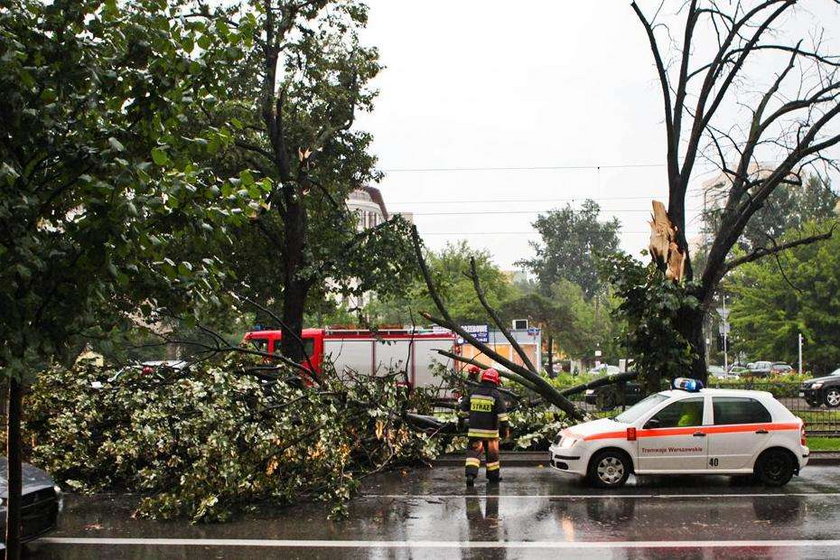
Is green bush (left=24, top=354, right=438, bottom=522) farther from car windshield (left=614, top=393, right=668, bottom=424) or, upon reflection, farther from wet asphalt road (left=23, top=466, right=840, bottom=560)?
car windshield (left=614, top=393, right=668, bottom=424)

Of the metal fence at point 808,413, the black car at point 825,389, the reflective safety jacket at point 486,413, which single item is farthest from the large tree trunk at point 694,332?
the black car at point 825,389

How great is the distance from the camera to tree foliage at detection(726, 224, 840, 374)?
4119 cm

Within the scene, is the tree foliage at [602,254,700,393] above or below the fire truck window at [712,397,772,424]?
above

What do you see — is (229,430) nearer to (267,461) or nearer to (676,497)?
(267,461)

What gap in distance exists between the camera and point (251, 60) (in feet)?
63.2

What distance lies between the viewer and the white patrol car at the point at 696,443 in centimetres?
1183

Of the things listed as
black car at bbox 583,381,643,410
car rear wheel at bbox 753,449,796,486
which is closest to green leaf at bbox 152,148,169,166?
car rear wheel at bbox 753,449,796,486

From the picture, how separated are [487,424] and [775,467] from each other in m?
4.15

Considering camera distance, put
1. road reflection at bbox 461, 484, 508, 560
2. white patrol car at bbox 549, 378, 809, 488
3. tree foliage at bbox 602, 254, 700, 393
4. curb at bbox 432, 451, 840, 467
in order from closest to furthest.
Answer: road reflection at bbox 461, 484, 508, 560
white patrol car at bbox 549, 378, 809, 488
curb at bbox 432, 451, 840, 467
tree foliage at bbox 602, 254, 700, 393

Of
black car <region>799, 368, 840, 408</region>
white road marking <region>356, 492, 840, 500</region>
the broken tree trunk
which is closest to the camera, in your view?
white road marking <region>356, 492, 840, 500</region>

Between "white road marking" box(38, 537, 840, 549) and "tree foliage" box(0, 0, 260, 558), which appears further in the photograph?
"white road marking" box(38, 537, 840, 549)

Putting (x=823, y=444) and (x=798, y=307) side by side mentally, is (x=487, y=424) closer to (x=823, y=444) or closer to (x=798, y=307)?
(x=823, y=444)

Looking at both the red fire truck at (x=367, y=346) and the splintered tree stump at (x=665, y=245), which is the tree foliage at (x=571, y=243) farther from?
the splintered tree stump at (x=665, y=245)

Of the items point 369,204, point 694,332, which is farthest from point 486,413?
point 369,204
